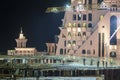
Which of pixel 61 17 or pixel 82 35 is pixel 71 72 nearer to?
pixel 82 35

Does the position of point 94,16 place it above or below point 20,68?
above

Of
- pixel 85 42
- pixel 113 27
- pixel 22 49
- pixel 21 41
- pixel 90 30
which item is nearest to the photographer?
pixel 85 42

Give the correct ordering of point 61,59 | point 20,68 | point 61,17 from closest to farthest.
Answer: point 20,68, point 61,59, point 61,17

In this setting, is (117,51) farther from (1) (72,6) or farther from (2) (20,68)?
(2) (20,68)

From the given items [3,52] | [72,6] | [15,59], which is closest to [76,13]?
[72,6]

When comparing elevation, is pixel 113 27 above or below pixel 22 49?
above

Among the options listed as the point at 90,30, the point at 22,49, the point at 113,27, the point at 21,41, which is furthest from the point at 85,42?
the point at 21,41

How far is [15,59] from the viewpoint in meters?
103

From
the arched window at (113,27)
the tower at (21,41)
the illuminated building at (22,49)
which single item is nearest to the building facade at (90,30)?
the arched window at (113,27)

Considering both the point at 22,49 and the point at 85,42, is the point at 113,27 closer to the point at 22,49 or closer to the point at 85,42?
the point at 85,42

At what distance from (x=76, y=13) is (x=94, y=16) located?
2315mm

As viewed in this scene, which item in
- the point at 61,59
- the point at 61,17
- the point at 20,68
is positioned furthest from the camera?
the point at 61,17

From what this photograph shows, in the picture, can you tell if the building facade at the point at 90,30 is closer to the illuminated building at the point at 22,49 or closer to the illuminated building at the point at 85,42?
the illuminated building at the point at 85,42

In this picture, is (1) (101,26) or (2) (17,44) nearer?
(1) (101,26)
